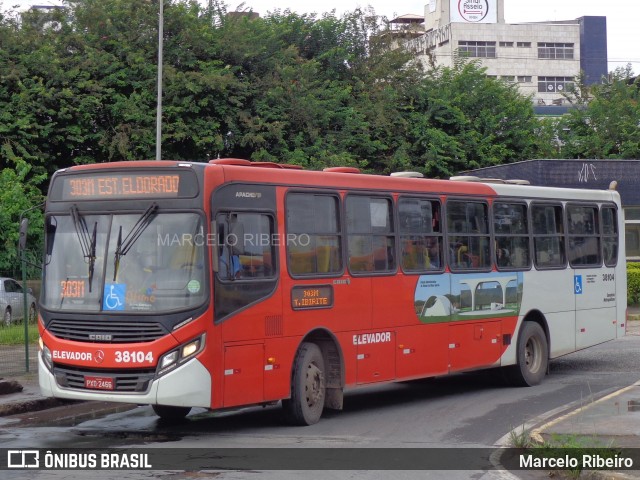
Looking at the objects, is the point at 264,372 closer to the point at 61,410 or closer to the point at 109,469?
the point at 109,469

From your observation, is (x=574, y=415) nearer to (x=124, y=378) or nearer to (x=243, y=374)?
(x=243, y=374)

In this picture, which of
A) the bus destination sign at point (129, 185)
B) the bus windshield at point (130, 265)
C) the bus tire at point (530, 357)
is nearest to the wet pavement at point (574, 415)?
the bus tire at point (530, 357)

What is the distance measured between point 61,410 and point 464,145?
30.0 meters

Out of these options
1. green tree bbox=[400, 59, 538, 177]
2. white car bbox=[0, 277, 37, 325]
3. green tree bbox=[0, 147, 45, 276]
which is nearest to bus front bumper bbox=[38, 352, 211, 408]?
white car bbox=[0, 277, 37, 325]

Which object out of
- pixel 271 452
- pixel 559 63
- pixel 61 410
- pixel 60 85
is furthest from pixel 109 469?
pixel 559 63

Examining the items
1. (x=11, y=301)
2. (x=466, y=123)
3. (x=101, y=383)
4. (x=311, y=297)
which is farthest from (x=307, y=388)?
(x=466, y=123)

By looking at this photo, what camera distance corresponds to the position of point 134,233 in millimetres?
11391

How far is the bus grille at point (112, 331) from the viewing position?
435 inches

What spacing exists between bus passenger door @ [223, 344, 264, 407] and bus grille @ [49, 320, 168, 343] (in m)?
0.86

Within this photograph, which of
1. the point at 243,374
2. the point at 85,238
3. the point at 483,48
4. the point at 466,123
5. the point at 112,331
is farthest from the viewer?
the point at 483,48

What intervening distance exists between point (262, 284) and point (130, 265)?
1591 mm

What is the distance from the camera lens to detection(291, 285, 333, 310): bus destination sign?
1246 centimetres

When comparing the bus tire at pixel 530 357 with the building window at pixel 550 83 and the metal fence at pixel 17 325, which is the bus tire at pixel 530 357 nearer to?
the metal fence at pixel 17 325

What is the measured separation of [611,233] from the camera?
1958cm
